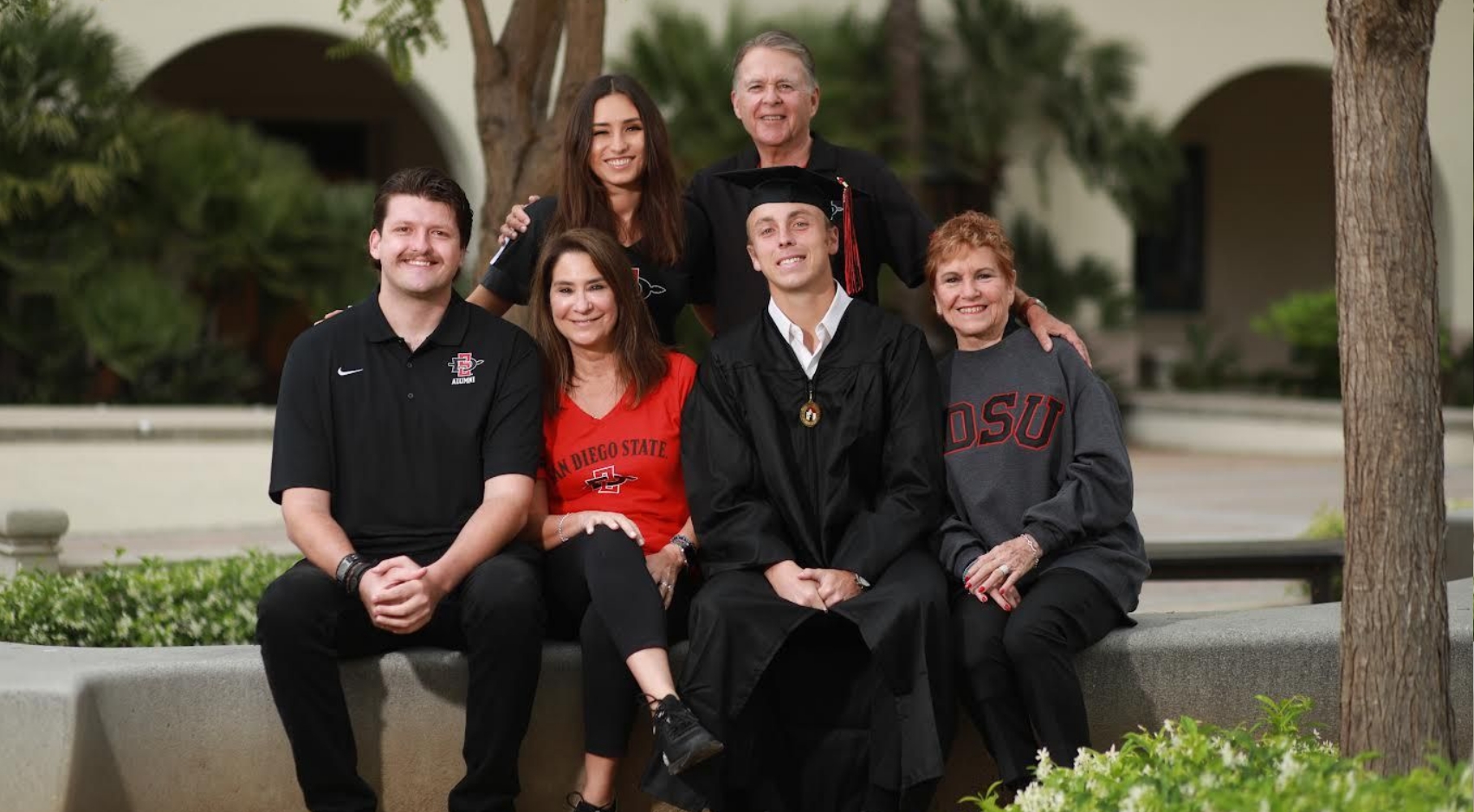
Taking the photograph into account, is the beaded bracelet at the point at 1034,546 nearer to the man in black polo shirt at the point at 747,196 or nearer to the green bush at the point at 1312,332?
the man in black polo shirt at the point at 747,196

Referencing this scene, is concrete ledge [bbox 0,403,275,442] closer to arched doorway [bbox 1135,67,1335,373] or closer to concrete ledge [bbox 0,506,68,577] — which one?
concrete ledge [bbox 0,506,68,577]

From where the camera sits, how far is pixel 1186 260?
71.5ft

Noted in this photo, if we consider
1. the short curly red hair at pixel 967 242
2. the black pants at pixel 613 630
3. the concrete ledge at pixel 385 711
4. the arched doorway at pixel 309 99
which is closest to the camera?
the concrete ledge at pixel 385 711

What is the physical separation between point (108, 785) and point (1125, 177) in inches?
585

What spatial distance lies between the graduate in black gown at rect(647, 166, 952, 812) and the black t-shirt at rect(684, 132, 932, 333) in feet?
1.38

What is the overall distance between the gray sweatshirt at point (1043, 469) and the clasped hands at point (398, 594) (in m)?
1.27

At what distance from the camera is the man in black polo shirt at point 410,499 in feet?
13.6

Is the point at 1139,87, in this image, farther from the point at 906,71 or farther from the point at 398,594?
the point at 398,594

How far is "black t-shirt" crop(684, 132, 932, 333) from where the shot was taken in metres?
5.10

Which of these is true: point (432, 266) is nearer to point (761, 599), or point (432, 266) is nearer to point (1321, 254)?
point (761, 599)

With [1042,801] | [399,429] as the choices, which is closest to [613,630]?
[399,429]

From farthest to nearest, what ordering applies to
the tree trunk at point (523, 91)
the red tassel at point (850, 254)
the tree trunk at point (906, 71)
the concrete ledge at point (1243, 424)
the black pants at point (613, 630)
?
the tree trunk at point (906, 71) → the concrete ledge at point (1243, 424) → the tree trunk at point (523, 91) → the red tassel at point (850, 254) → the black pants at point (613, 630)

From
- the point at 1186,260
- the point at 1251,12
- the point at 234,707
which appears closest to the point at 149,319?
the point at 234,707

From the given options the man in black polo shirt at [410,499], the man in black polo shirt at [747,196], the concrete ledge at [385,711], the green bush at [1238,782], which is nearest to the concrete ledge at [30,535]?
the concrete ledge at [385,711]
